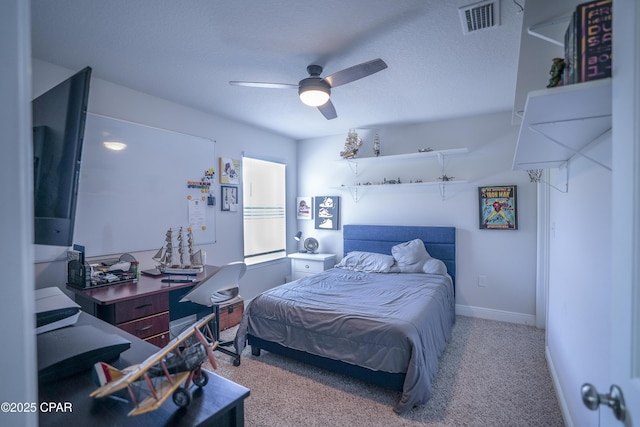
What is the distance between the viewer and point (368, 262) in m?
3.98

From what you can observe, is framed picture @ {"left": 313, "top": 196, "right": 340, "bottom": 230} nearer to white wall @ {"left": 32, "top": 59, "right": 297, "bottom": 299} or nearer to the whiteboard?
white wall @ {"left": 32, "top": 59, "right": 297, "bottom": 299}

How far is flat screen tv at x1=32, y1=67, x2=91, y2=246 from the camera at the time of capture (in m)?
1.08

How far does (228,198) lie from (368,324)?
2445mm

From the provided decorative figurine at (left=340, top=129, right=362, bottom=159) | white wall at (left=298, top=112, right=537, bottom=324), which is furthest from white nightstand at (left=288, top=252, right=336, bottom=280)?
decorative figurine at (left=340, top=129, right=362, bottom=159)

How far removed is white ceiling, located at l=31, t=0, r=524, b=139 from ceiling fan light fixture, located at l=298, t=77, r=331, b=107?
9.2 inches

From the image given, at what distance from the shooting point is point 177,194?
3285mm

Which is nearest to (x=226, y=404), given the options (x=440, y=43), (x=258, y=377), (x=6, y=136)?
(x=6, y=136)

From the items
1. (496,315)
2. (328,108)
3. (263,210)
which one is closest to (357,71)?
(328,108)

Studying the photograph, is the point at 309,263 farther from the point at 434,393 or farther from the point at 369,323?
the point at 434,393

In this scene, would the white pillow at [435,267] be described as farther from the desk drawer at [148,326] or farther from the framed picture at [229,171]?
the desk drawer at [148,326]

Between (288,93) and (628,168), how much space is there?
109 inches

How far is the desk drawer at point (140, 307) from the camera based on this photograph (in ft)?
6.79

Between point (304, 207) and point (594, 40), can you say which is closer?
point (594, 40)

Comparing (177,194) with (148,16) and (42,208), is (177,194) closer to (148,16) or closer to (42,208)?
(148,16)
